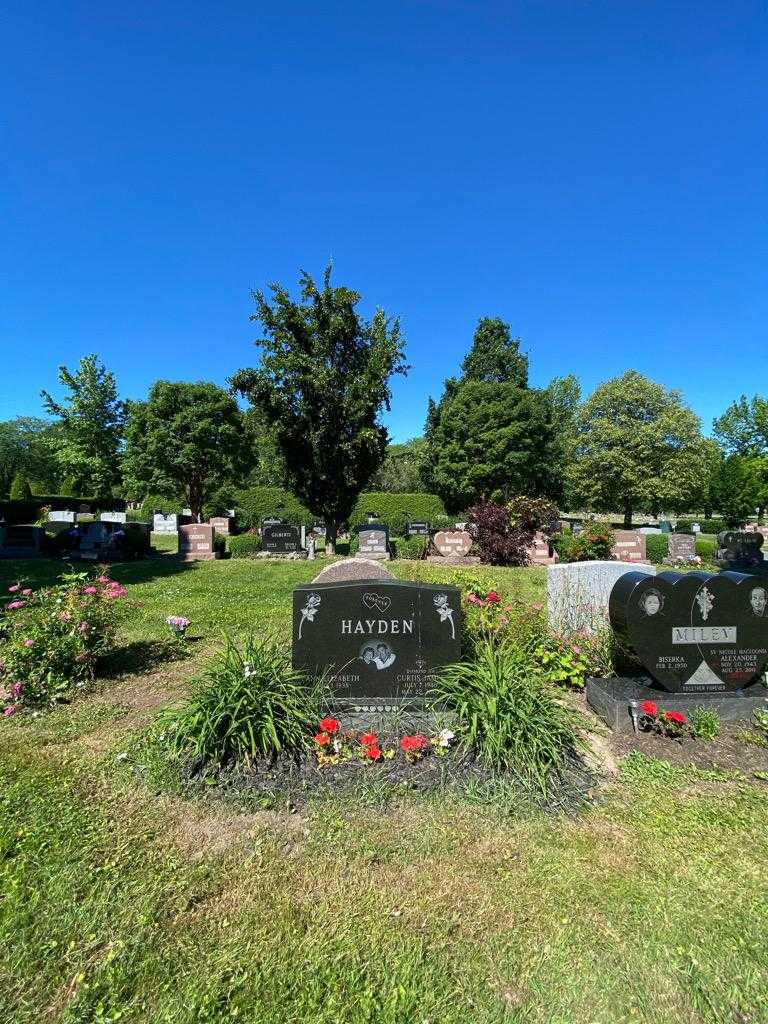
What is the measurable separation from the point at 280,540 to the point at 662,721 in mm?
15423

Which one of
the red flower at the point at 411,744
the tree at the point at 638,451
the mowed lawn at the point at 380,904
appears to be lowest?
the mowed lawn at the point at 380,904

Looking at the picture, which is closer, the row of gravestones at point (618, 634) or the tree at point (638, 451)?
the row of gravestones at point (618, 634)

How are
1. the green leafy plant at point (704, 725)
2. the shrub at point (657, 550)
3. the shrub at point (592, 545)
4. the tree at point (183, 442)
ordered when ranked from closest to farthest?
1. the green leafy plant at point (704, 725)
2. the shrub at point (592, 545)
3. the shrub at point (657, 550)
4. the tree at point (183, 442)

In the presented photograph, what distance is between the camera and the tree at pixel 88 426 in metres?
32.8

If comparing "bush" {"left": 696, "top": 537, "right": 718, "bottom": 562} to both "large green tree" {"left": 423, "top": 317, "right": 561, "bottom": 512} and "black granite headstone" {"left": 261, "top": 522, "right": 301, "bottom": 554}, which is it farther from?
"black granite headstone" {"left": 261, "top": 522, "right": 301, "bottom": 554}

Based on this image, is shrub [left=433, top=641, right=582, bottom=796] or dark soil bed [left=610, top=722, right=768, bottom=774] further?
dark soil bed [left=610, top=722, right=768, bottom=774]

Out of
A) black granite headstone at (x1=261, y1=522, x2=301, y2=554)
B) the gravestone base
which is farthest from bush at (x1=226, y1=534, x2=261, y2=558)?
the gravestone base

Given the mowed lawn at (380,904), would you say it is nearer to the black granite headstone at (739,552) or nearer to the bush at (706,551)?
the bush at (706,551)

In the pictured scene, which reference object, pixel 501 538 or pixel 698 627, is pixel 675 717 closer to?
pixel 698 627

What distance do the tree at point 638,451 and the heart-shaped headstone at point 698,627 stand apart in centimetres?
3008

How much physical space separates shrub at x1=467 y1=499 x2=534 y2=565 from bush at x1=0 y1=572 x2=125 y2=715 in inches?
519

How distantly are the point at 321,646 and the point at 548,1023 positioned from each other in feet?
9.64

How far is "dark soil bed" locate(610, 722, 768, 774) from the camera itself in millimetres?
3752

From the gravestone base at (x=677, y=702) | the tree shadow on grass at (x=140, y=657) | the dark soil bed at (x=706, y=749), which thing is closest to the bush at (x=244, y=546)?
the tree shadow on grass at (x=140, y=657)
